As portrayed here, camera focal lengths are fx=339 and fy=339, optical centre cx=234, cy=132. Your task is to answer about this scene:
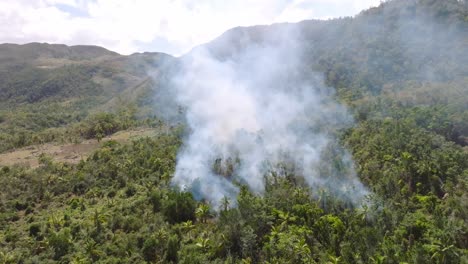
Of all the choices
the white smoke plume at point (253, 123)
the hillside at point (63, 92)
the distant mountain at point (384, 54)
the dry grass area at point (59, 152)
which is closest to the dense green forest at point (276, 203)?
the distant mountain at point (384, 54)

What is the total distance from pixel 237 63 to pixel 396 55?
43.7m

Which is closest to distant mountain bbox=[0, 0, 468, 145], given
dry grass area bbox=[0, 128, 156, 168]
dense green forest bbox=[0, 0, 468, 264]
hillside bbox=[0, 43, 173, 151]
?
dense green forest bbox=[0, 0, 468, 264]

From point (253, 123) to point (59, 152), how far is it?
3736cm

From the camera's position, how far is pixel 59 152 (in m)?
64.8

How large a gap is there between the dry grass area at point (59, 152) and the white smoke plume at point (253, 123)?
14995 mm

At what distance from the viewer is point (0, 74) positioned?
606 ft

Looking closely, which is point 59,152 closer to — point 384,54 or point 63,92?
point 384,54

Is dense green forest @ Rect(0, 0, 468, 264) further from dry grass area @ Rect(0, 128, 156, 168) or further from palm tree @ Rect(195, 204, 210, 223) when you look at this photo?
dry grass area @ Rect(0, 128, 156, 168)

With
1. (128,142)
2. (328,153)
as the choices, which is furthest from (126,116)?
(328,153)

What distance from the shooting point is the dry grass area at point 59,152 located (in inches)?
2333

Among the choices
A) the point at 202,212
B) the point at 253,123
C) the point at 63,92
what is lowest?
the point at 63,92

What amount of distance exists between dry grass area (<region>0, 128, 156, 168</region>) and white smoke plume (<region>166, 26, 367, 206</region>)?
15.0m

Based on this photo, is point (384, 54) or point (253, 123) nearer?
point (253, 123)

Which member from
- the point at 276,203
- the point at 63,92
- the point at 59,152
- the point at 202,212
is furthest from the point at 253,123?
the point at 63,92
